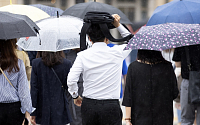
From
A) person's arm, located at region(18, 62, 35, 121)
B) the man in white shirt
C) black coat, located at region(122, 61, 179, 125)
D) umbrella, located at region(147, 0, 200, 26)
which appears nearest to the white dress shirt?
the man in white shirt

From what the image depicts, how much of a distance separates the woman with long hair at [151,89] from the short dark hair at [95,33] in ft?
1.86

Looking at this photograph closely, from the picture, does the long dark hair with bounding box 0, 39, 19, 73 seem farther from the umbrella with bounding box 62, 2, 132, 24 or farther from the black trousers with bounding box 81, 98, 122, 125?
the umbrella with bounding box 62, 2, 132, 24

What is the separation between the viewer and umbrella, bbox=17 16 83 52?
4.54 m

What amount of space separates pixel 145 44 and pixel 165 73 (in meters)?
0.45

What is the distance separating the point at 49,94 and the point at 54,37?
2.87ft

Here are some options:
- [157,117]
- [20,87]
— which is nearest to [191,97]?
[157,117]

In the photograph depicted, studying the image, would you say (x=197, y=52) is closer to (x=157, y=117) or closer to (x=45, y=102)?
(x=157, y=117)

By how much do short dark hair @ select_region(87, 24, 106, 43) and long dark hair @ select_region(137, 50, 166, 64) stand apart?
582 millimetres

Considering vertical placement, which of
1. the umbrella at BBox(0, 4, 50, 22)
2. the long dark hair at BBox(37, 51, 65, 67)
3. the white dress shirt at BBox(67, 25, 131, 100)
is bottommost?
the long dark hair at BBox(37, 51, 65, 67)

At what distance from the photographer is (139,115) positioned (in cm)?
385

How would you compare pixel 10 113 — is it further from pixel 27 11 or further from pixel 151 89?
pixel 27 11

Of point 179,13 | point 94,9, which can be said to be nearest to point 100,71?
point 179,13

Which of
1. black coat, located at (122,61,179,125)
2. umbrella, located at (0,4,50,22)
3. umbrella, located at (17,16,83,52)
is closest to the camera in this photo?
black coat, located at (122,61,179,125)

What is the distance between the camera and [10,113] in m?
3.66
